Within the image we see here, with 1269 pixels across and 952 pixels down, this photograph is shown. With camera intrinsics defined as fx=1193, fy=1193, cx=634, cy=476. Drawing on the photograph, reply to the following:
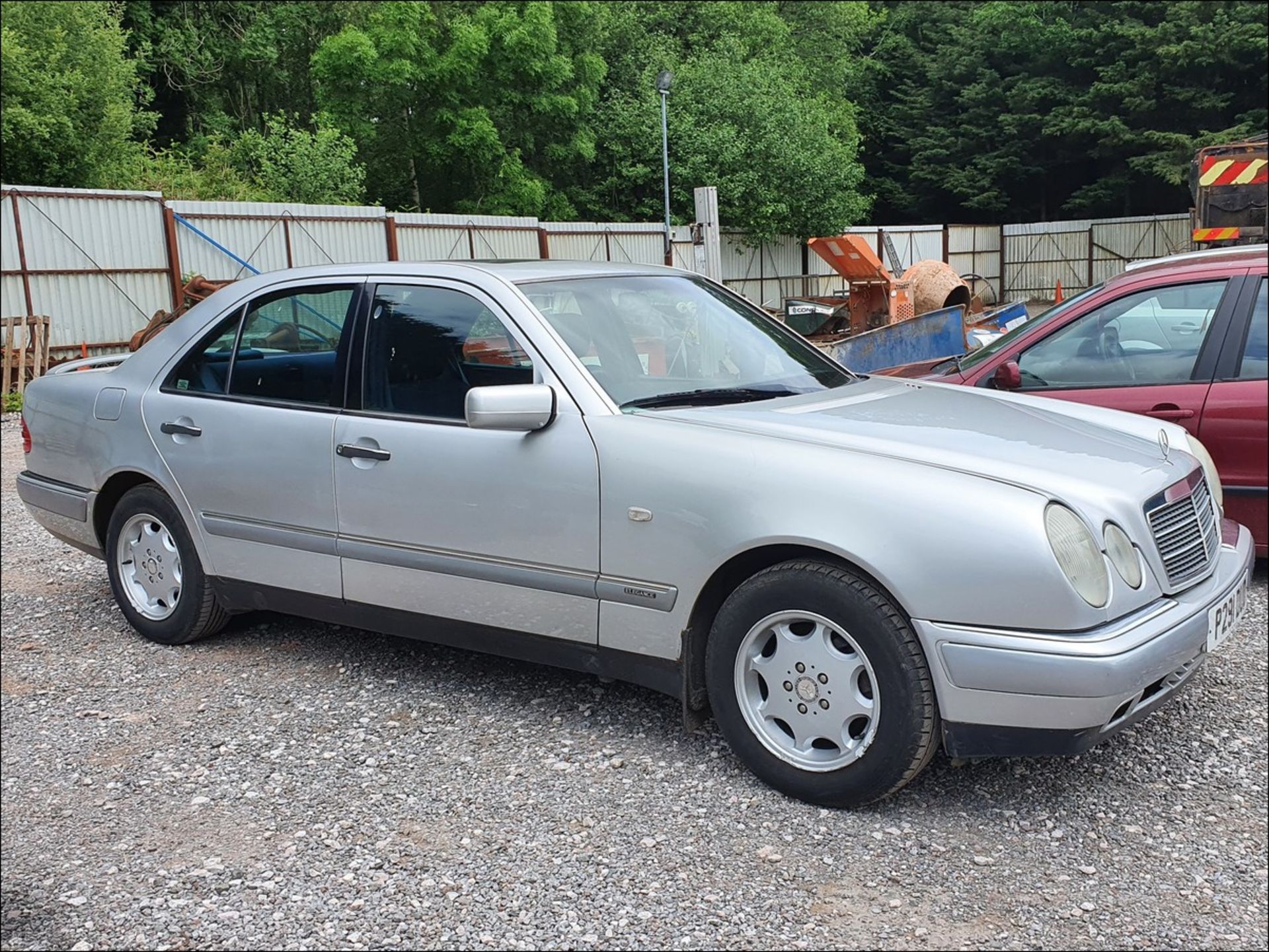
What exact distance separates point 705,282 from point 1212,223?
13.2 metres

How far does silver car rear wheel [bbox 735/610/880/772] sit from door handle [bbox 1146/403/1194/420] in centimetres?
292

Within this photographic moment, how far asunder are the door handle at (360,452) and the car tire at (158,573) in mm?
1013

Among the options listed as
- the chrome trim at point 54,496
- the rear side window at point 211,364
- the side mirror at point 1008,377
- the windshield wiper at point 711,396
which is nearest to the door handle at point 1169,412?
the side mirror at point 1008,377

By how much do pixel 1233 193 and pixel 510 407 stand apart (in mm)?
14474

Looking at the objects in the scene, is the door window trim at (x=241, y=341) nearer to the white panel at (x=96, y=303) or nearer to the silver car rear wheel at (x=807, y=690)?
the silver car rear wheel at (x=807, y=690)

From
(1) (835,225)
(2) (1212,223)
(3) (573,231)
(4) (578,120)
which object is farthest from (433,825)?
(4) (578,120)

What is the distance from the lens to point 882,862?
3199 millimetres

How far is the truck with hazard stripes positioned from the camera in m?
15.0

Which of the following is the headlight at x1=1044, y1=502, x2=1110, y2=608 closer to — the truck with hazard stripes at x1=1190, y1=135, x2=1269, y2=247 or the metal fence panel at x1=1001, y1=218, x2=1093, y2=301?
the truck with hazard stripes at x1=1190, y1=135, x2=1269, y2=247

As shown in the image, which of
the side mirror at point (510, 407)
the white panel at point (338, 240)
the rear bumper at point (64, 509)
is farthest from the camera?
the white panel at point (338, 240)

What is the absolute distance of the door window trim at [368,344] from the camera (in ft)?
13.0

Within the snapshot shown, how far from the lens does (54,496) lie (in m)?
5.41

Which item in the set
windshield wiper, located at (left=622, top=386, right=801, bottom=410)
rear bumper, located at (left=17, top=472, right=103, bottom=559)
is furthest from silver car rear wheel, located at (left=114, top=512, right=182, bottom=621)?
windshield wiper, located at (left=622, top=386, right=801, bottom=410)

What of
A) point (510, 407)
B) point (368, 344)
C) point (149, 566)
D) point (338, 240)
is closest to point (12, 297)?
point (338, 240)
